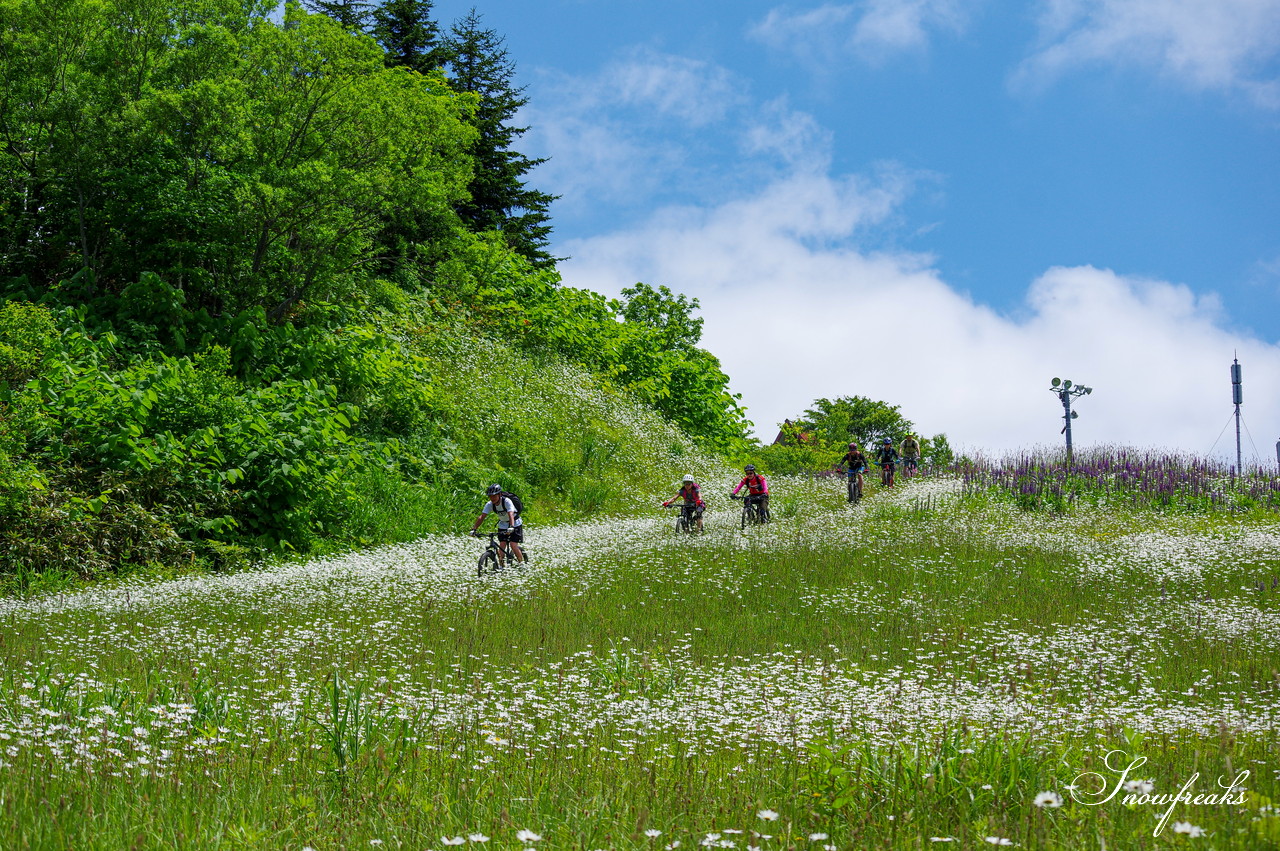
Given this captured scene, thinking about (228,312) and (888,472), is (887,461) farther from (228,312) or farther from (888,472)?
(228,312)

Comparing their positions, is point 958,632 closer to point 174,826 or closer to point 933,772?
point 933,772

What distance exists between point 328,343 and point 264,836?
20.8 meters

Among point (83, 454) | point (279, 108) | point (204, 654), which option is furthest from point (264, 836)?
point (279, 108)

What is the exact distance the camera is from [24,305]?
19312 millimetres

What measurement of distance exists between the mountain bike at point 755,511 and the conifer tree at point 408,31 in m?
30.5

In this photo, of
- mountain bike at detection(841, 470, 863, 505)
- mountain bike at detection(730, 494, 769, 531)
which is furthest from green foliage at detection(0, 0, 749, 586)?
mountain bike at detection(841, 470, 863, 505)

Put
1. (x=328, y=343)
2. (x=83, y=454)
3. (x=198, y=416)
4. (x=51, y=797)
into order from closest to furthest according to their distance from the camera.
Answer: (x=51, y=797) → (x=83, y=454) → (x=198, y=416) → (x=328, y=343)

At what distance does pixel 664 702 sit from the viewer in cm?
704

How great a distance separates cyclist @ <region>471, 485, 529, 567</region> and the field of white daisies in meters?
0.61

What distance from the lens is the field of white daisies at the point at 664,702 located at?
4.27 meters

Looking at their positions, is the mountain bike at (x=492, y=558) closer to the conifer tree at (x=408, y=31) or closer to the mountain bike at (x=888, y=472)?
the mountain bike at (x=888, y=472)

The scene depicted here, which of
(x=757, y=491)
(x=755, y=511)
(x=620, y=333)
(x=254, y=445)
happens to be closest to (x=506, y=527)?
(x=254, y=445)

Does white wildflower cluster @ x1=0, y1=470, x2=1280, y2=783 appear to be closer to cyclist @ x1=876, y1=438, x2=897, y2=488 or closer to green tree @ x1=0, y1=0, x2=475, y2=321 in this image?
green tree @ x1=0, y1=0, x2=475, y2=321

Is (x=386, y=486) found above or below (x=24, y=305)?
below
